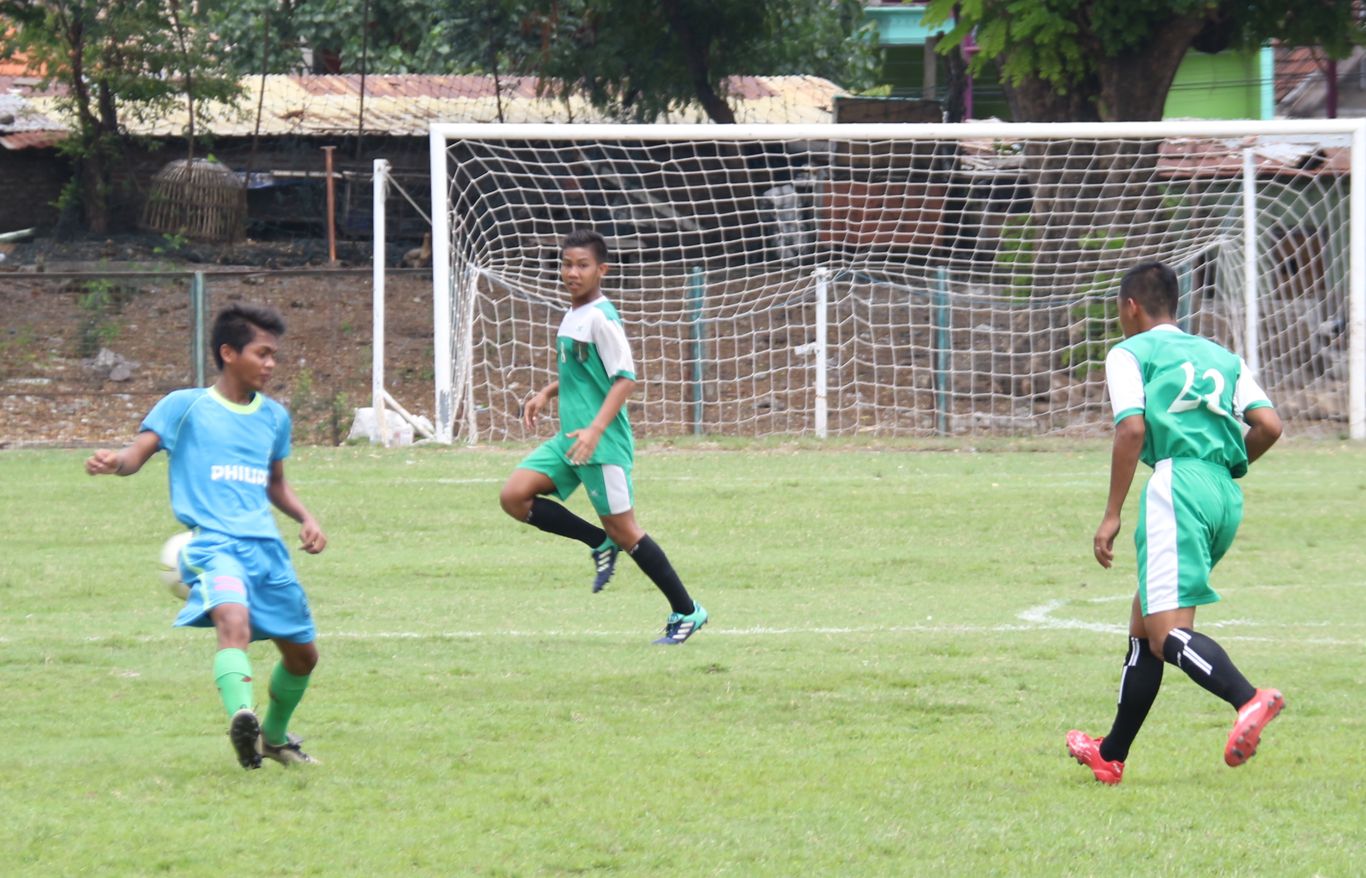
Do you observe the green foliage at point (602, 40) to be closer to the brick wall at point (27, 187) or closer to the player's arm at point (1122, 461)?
the brick wall at point (27, 187)

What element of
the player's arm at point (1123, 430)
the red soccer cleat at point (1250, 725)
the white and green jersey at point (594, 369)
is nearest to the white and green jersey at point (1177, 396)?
the player's arm at point (1123, 430)

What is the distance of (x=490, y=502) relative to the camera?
40.4 feet

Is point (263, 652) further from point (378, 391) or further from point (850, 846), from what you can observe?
point (378, 391)

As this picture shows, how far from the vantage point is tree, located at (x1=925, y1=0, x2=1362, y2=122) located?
60.2 feet

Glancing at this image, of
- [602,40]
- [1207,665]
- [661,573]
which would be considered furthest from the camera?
[602,40]

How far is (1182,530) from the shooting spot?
4.91 m

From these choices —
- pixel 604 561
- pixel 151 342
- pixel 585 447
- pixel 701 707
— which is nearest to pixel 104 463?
pixel 701 707

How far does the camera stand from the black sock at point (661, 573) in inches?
287

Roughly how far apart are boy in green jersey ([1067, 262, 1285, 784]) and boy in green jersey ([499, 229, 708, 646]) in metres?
2.55

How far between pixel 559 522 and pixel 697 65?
1787 centimetres

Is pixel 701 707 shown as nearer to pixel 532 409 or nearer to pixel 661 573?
pixel 661 573

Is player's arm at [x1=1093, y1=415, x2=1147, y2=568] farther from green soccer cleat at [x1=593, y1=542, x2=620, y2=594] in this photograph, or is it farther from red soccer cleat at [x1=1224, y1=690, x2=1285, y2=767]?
green soccer cleat at [x1=593, y1=542, x2=620, y2=594]

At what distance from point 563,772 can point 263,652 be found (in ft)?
8.70

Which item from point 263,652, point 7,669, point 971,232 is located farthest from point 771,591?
point 971,232
